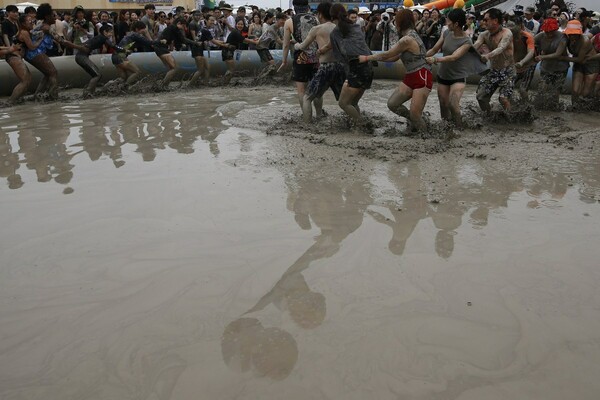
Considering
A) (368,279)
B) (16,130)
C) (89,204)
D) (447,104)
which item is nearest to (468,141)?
(447,104)

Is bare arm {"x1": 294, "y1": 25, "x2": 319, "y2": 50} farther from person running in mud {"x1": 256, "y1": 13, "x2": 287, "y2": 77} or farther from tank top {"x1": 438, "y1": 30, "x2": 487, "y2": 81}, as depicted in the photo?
person running in mud {"x1": 256, "y1": 13, "x2": 287, "y2": 77}

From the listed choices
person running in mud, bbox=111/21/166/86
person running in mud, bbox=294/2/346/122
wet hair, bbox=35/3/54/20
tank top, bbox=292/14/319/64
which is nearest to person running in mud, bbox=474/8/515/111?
person running in mud, bbox=294/2/346/122

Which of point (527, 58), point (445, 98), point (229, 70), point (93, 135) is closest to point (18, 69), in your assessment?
point (93, 135)

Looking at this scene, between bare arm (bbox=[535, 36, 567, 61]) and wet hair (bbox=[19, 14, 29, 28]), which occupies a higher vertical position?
wet hair (bbox=[19, 14, 29, 28])

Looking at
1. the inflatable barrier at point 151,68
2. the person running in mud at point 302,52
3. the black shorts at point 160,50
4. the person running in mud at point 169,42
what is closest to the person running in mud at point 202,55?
the person running in mud at point 169,42

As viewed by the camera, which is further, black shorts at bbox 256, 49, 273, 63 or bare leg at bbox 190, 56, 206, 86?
black shorts at bbox 256, 49, 273, 63

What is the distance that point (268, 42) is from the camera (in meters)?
11.4

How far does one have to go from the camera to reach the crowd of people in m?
6.17

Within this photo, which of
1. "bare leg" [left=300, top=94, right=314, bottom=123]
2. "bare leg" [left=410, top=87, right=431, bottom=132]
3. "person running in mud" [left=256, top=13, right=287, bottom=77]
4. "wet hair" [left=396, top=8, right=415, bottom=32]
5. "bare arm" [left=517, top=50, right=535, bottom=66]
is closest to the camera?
"wet hair" [left=396, top=8, right=415, bottom=32]

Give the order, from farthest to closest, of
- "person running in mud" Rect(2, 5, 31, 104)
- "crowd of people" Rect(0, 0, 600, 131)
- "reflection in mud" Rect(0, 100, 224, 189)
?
"person running in mud" Rect(2, 5, 31, 104)
"crowd of people" Rect(0, 0, 600, 131)
"reflection in mud" Rect(0, 100, 224, 189)

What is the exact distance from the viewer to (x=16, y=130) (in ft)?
22.8

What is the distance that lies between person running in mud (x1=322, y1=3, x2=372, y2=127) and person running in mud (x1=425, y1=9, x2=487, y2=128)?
84 cm

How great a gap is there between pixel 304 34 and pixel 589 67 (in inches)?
156

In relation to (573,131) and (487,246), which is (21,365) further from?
(573,131)
